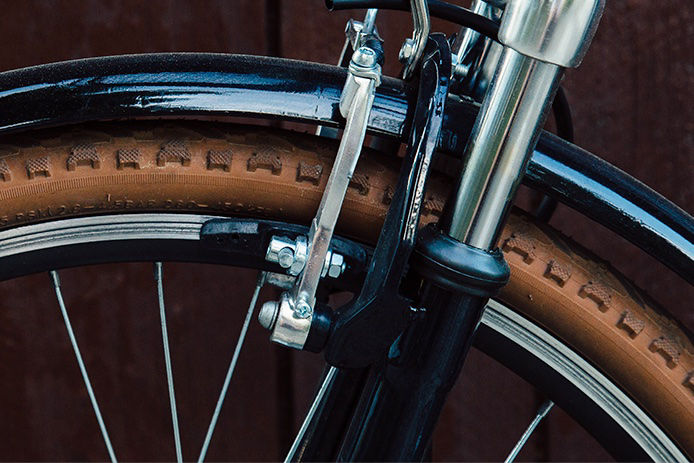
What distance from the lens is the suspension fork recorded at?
0.40 m

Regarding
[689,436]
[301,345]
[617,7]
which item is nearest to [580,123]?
[617,7]

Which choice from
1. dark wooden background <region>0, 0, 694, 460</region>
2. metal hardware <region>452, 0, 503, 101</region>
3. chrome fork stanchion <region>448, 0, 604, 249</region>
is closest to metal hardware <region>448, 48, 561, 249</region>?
chrome fork stanchion <region>448, 0, 604, 249</region>

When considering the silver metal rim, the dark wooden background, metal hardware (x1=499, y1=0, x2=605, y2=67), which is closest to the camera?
metal hardware (x1=499, y1=0, x2=605, y2=67)

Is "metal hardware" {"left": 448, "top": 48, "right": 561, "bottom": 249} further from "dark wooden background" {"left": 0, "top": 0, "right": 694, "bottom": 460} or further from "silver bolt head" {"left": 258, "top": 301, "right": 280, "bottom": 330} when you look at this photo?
"dark wooden background" {"left": 0, "top": 0, "right": 694, "bottom": 460}

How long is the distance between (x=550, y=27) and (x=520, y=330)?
0.72 ft

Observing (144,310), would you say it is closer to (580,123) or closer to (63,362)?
(63,362)

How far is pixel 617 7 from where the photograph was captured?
88cm

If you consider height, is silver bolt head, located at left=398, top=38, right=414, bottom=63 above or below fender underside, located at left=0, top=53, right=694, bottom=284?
above

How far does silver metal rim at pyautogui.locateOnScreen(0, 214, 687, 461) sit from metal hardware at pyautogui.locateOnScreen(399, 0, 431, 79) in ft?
0.49

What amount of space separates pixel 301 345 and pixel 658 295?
0.63 meters

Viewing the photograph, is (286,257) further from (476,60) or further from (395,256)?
(476,60)

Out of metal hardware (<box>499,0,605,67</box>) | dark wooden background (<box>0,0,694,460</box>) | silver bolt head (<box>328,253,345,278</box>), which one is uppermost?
metal hardware (<box>499,0,605,67</box>)

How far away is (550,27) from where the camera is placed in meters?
0.39

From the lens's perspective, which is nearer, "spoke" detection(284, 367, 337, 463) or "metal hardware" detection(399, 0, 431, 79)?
"metal hardware" detection(399, 0, 431, 79)
